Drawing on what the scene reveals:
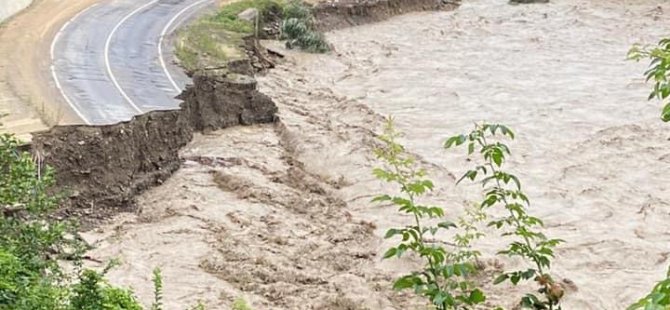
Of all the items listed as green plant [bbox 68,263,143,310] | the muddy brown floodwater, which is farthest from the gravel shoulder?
green plant [bbox 68,263,143,310]

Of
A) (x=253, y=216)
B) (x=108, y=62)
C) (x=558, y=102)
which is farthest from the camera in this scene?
(x=558, y=102)

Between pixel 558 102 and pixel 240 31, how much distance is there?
460 inches

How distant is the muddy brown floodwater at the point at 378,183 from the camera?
651 inches

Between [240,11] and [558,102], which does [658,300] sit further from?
[240,11]

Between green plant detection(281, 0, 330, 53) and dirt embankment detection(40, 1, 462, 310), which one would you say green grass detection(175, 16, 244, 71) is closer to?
dirt embankment detection(40, 1, 462, 310)

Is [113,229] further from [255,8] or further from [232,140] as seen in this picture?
[255,8]

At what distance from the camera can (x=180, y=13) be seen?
36781 millimetres

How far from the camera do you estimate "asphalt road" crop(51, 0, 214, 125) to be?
75.4 ft

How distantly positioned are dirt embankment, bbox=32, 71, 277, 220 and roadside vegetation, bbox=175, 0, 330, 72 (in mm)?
2997

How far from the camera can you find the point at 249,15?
1398 inches

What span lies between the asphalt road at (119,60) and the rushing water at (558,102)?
221 inches

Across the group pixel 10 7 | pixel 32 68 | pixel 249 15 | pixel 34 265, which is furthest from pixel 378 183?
pixel 10 7

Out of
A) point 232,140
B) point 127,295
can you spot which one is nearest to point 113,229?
point 232,140

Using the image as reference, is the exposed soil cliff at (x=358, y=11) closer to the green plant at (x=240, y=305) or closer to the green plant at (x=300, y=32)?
the green plant at (x=300, y=32)
